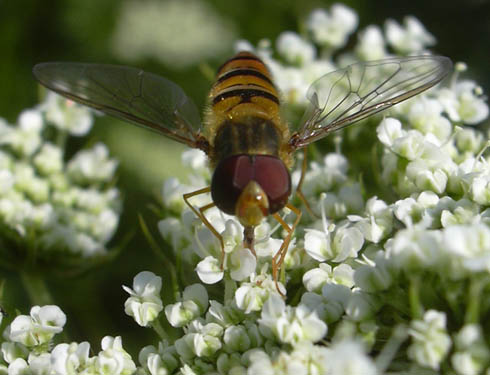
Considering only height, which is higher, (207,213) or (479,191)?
(479,191)

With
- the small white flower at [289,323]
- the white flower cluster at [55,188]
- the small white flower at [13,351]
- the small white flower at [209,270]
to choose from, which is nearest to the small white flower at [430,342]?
the small white flower at [289,323]

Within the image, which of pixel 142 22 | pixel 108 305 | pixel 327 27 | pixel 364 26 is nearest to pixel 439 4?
pixel 364 26

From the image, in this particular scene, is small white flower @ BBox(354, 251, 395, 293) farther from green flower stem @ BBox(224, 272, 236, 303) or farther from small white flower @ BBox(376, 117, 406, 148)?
small white flower @ BBox(376, 117, 406, 148)

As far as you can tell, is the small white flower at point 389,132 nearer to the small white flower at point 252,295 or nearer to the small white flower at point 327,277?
the small white flower at point 327,277

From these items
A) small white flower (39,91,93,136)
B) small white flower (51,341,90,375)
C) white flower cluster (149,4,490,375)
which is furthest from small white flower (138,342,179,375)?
small white flower (39,91,93,136)

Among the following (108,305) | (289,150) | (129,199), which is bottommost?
(108,305)

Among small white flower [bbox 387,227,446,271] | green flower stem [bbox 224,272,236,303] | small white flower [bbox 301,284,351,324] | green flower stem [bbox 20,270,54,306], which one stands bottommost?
green flower stem [bbox 20,270,54,306]

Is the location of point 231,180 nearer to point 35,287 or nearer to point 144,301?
point 144,301

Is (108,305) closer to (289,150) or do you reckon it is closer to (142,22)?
(289,150)
